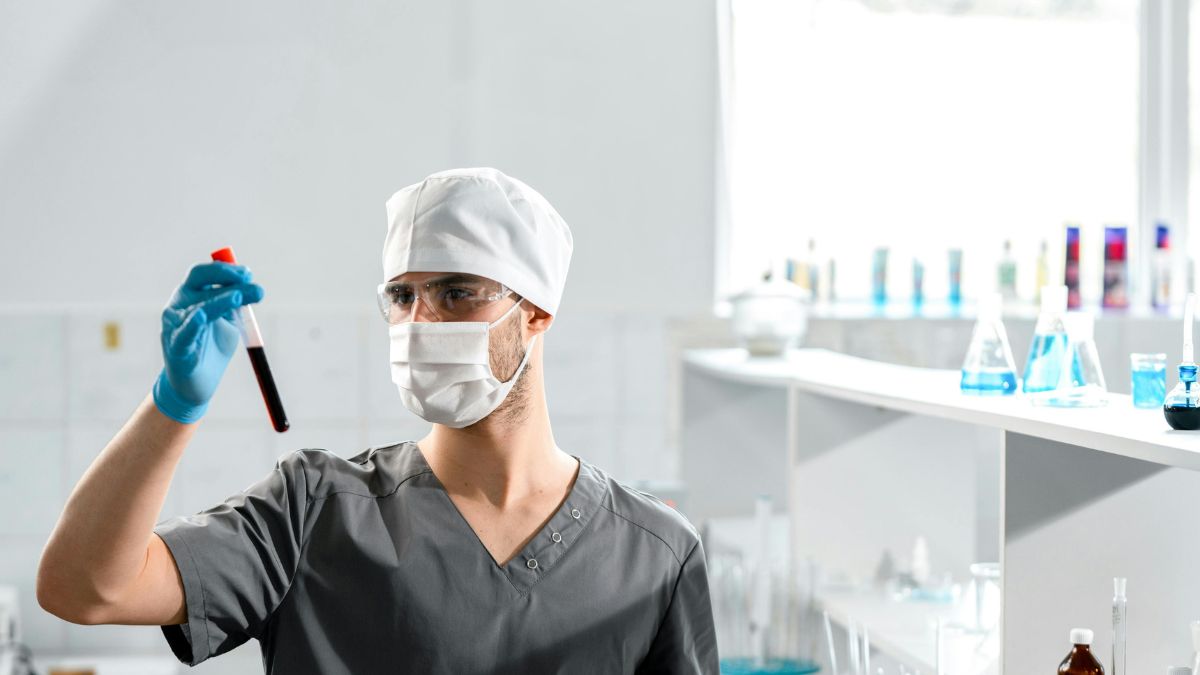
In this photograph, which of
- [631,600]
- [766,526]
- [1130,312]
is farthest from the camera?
[1130,312]

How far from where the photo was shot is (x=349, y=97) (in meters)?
2.94

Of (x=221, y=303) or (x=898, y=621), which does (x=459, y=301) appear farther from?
(x=898, y=621)

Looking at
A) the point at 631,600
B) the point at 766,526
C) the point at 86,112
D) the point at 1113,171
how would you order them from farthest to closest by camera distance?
the point at 1113,171, the point at 86,112, the point at 766,526, the point at 631,600

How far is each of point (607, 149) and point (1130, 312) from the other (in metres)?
1.51

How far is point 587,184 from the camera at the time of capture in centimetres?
303

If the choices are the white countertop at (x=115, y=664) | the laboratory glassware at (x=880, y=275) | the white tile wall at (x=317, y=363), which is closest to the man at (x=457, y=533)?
the white tile wall at (x=317, y=363)

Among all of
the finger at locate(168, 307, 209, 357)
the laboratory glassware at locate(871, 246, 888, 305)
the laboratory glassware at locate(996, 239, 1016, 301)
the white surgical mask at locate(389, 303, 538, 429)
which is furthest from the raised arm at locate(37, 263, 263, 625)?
the laboratory glassware at locate(996, 239, 1016, 301)

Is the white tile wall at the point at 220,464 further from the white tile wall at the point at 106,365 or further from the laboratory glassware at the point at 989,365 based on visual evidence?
the laboratory glassware at the point at 989,365

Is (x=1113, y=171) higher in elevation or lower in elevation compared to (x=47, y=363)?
higher

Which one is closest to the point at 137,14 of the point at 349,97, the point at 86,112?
the point at 86,112

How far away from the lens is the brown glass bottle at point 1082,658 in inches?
49.4

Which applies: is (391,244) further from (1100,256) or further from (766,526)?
(1100,256)

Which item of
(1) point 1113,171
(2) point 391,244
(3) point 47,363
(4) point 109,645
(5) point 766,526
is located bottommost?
(4) point 109,645

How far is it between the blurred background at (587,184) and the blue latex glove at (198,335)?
5.88ft
